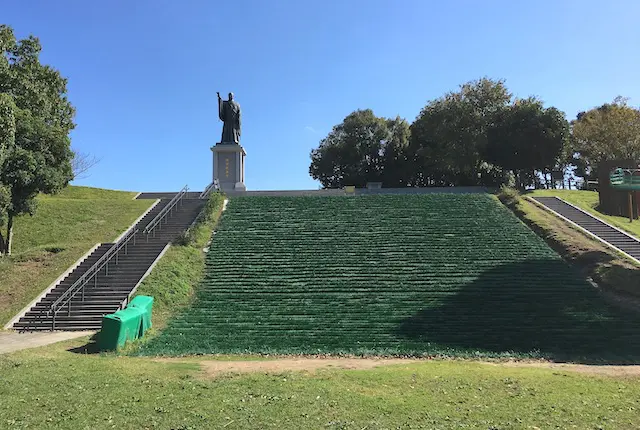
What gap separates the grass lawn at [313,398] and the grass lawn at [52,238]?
759 centimetres

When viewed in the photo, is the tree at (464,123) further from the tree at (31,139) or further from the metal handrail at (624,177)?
the tree at (31,139)

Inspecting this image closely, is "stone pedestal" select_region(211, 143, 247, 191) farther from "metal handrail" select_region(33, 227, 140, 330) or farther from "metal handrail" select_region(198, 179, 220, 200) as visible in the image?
"metal handrail" select_region(33, 227, 140, 330)

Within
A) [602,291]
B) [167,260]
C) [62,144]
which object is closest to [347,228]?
[167,260]

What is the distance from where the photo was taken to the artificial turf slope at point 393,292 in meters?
10.2

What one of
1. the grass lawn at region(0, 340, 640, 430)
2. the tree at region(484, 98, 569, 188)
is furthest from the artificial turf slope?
the tree at region(484, 98, 569, 188)

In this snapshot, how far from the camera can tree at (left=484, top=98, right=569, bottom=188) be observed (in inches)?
1189

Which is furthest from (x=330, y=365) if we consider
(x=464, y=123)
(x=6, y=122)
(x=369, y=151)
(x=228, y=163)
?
(x=369, y=151)

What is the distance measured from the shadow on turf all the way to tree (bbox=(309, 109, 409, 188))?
3114 centimetres

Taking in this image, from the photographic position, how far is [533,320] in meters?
11.5

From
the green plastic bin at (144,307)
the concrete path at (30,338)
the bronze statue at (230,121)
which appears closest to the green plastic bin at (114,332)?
the green plastic bin at (144,307)

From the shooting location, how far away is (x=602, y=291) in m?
13.5

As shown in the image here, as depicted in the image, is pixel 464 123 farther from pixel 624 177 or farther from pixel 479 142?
pixel 624 177

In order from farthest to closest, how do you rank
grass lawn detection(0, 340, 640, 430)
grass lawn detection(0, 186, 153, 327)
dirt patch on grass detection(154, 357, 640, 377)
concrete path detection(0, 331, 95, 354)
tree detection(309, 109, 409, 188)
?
tree detection(309, 109, 409, 188) → grass lawn detection(0, 186, 153, 327) → concrete path detection(0, 331, 95, 354) → dirt patch on grass detection(154, 357, 640, 377) → grass lawn detection(0, 340, 640, 430)

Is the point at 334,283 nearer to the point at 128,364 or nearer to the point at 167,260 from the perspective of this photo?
the point at 167,260
